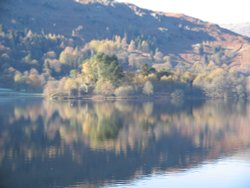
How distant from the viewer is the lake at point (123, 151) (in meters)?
34.7

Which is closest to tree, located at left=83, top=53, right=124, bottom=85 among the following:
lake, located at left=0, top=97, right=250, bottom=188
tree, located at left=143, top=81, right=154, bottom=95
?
tree, located at left=143, top=81, right=154, bottom=95

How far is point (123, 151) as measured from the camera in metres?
45.0

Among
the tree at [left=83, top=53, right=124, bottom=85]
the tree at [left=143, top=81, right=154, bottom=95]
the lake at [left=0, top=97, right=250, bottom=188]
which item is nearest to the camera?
the lake at [left=0, top=97, right=250, bottom=188]

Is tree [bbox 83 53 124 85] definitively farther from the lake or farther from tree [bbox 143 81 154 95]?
the lake

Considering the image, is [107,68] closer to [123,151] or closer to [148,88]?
[148,88]

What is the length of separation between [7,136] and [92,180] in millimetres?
20311

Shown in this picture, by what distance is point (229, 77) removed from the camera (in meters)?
131

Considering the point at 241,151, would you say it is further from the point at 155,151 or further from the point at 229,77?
the point at 229,77

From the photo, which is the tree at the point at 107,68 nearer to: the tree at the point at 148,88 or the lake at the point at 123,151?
the tree at the point at 148,88

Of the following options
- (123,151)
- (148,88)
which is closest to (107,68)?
(148,88)

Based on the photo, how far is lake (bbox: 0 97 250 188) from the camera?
3472 centimetres

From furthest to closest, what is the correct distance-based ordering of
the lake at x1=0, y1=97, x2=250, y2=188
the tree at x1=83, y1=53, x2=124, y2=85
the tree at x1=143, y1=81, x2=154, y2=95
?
the tree at x1=143, y1=81, x2=154, y2=95 < the tree at x1=83, y1=53, x2=124, y2=85 < the lake at x1=0, y1=97, x2=250, y2=188

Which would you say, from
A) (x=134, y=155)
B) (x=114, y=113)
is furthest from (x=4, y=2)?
(x=114, y=113)

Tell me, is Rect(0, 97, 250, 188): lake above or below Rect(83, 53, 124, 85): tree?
below
